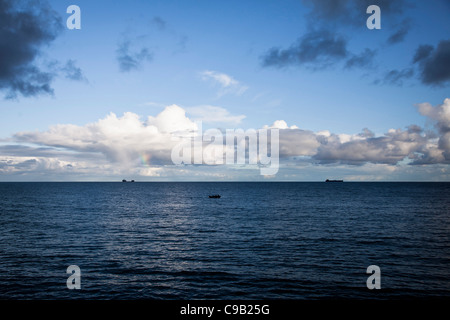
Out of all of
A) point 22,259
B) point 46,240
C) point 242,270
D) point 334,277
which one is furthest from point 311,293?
point 46,240

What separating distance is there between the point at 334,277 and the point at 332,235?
21.4m
